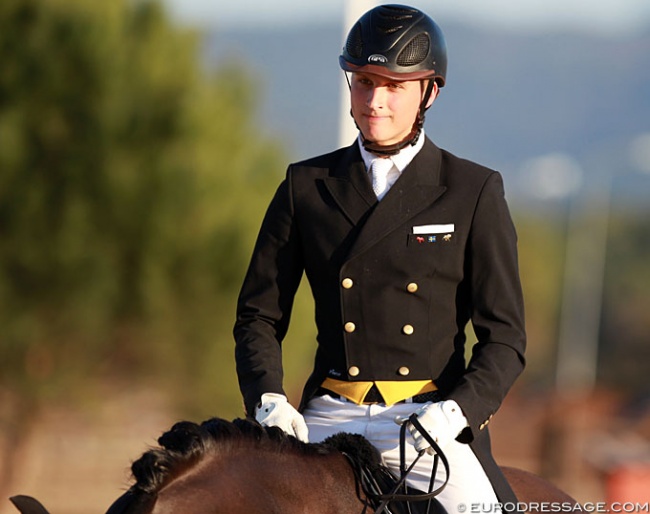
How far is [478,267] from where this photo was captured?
151 inches

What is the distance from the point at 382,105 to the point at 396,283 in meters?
0.54

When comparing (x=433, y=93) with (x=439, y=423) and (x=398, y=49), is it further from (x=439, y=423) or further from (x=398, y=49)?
(x=439, y=423)

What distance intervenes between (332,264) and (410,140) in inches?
18.4

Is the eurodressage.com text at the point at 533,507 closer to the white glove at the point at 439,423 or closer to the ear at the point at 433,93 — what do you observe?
the white glove at the point at 439,423

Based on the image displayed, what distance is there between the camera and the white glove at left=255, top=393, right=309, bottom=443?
11.9 ft

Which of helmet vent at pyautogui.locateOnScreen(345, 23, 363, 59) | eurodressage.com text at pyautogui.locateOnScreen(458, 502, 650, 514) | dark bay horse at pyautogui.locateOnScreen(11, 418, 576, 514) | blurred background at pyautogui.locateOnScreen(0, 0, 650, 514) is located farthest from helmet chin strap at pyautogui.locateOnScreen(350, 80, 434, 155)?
blurred background at pyautogui.locateOnScreen(0, 0, 650, 514)

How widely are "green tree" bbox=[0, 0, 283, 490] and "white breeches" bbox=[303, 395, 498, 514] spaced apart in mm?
11095

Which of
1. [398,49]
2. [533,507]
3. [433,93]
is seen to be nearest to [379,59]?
[398,49]

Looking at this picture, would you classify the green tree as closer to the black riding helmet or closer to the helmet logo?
the black riding helmet


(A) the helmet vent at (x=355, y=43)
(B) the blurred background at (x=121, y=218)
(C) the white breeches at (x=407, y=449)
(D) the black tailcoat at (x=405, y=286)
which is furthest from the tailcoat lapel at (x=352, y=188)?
(B) the blurred background at (x=121, y=218)

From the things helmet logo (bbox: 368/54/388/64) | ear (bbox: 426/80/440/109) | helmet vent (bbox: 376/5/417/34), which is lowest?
ear (bbox: 426/80/440/109)

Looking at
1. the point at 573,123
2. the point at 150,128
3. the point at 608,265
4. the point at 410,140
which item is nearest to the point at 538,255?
the point at 608,265

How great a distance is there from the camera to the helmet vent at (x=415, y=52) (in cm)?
388

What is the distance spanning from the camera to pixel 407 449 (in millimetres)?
3736
